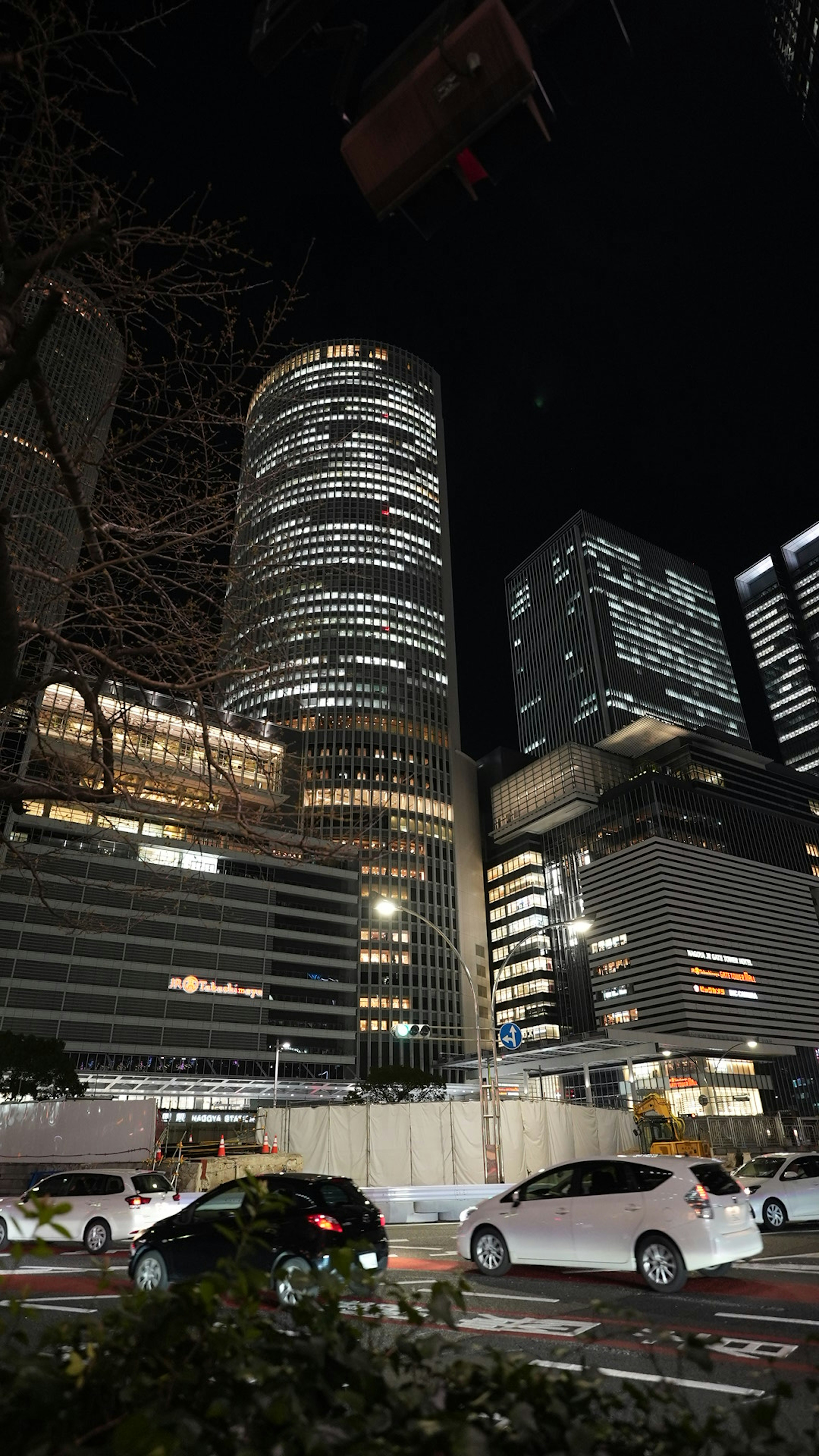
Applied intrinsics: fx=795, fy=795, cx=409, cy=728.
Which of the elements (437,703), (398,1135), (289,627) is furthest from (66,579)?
(437,703)

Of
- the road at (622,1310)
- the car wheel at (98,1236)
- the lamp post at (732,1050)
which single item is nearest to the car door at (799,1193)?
the road at (622,1310)

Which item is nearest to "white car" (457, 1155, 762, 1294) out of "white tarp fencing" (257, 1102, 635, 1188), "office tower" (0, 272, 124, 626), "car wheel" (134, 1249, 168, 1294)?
"car wheel" (134, 1249, 168, 1294)

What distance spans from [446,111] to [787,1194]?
20439 mm

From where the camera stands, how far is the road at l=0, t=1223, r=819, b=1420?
5730 millimetres

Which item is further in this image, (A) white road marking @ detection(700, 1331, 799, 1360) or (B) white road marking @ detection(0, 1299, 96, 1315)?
(B) white road marking @ detection(0, 1299, 96, 1315)

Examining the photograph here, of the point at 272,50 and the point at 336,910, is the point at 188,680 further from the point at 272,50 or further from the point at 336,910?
the point at 336,910

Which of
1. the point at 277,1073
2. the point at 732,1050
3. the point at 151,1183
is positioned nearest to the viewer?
the point at 151,1183

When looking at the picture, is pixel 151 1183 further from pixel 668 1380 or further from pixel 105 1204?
pixel 668 1380

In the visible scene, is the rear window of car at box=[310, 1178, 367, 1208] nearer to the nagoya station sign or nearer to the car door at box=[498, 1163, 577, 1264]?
the car door at box=[498, 1163, 577, 1264]

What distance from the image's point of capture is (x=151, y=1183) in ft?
56.1

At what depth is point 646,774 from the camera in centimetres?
12950

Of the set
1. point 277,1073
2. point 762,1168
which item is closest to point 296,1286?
point 762,1168

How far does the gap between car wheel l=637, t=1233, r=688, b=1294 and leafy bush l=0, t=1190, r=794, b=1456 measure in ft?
28.5

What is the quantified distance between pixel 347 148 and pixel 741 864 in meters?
134
